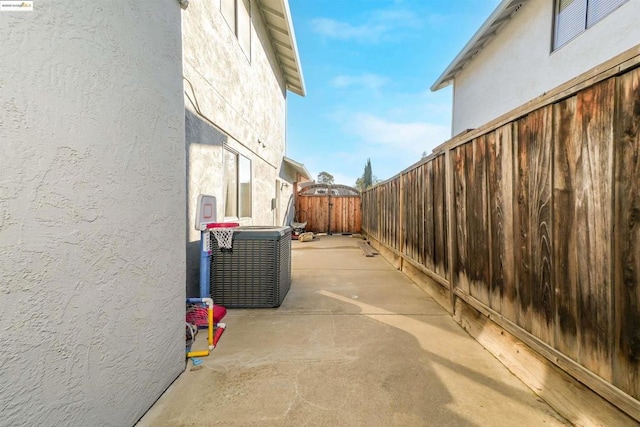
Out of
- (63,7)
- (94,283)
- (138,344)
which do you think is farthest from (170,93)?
(138,344)

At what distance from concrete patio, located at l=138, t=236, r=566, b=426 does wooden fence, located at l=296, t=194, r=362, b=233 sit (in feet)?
31.1

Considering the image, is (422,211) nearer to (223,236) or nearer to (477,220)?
(477,220)

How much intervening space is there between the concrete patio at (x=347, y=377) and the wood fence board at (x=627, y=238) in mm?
613

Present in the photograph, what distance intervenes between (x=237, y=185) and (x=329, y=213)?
315 inches

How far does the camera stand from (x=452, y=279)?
123 inches

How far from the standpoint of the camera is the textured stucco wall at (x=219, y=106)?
331cm

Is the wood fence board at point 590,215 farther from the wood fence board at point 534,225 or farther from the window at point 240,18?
the window at point 240,18

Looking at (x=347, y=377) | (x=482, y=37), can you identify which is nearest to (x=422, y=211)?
(x=347, y=377)

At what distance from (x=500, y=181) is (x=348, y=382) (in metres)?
2.10

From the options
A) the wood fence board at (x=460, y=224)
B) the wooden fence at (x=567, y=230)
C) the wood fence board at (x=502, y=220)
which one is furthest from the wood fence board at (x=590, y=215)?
the wood fence board at (x=460, y=224)

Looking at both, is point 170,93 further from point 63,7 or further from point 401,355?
point 401,355

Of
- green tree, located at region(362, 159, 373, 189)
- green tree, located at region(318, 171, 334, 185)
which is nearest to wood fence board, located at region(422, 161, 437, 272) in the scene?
green tree, located at region(362, 159, 373, 189)

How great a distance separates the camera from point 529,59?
227 inches

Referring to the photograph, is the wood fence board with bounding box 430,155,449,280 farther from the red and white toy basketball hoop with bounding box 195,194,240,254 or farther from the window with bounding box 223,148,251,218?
the window with bounding box 223,148,251,218
